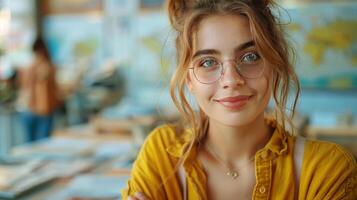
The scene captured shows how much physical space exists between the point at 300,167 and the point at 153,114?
202 cm

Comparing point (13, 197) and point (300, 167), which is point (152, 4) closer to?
point (13, 197)

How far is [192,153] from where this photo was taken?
3.78ft

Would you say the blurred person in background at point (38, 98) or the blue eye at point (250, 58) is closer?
the blue eye at point (250, 58)

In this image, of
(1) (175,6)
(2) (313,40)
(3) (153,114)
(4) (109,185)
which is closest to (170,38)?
(1) (175,6)

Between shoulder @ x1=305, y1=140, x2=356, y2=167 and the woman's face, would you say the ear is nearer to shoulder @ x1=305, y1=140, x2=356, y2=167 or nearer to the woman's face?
the woman's face

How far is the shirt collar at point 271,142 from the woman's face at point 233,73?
112 millimetres

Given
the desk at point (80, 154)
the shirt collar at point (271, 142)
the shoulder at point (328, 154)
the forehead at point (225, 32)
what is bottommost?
the desk at point (80, 154)

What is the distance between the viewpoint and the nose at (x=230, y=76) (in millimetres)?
996

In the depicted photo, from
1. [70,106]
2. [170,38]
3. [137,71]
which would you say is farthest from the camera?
[137,71]

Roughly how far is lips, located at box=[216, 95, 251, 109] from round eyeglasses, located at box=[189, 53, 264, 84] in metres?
0.05

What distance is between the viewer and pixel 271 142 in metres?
1.11

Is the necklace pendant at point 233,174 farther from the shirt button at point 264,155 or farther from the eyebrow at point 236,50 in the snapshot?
the eyebrow at point 236,50

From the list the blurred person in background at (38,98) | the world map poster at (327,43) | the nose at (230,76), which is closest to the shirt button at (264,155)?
the nose at (230,76)

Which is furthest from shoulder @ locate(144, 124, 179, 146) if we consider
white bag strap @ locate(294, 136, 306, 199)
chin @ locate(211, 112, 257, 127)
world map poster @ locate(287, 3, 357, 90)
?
world map poster @ locate(287, 3, 357, 90)
